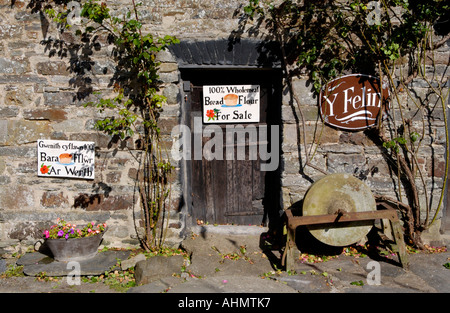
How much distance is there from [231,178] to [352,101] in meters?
1.70

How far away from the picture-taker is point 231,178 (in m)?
4.54

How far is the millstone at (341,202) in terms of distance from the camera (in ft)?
12.1

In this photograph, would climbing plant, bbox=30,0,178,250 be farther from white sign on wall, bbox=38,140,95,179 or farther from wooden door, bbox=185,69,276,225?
wooden door, bbox=185,69,276,225

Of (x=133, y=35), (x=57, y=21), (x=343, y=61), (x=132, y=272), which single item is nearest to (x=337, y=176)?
(x=343, y=61)

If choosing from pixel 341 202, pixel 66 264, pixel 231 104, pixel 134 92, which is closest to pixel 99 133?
pixel 134 92

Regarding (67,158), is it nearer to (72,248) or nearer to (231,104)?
(72,248)

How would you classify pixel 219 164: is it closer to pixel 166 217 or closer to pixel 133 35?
pixel 166 217

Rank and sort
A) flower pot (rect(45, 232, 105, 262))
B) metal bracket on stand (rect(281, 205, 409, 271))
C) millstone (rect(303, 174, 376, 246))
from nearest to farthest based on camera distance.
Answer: metal bracket on stand (rect(281, 205, 409, 271)) < millstone (rect(303, 174, 376, 246)) < flower pot (rect(45, 232, 105, 262))

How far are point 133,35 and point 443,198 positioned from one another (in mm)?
4083

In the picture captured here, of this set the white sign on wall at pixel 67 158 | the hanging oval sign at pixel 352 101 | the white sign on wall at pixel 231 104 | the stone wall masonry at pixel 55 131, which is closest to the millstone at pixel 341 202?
the hanging oval sign at pixel 352 101

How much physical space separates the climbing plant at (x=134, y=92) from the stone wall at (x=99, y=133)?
8 centimetres

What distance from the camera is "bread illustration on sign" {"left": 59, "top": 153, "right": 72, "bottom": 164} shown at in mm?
4223

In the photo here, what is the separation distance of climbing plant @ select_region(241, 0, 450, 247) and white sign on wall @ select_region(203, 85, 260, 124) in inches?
20.9

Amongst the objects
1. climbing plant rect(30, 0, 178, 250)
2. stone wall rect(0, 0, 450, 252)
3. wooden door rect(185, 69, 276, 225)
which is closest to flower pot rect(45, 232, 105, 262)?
stone wall rect(0, 0, 450, 252)
